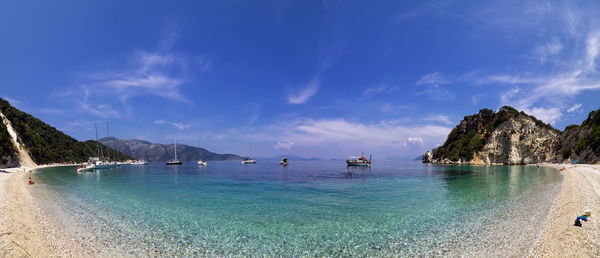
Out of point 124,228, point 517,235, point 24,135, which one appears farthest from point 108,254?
point 24,135

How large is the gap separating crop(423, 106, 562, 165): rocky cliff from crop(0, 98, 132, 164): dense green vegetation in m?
200

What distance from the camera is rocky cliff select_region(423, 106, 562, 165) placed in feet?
330

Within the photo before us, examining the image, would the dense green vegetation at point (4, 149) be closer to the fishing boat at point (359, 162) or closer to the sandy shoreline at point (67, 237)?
the sandy shoreline at point (67, 237)

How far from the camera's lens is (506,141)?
358ft

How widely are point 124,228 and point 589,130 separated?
11574cm

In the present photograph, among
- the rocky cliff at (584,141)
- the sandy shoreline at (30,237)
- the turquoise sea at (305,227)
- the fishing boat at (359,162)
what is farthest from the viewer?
the fishing boat at (359,162)

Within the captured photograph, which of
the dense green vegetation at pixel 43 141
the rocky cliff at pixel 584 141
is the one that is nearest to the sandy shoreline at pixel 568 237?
the rocky cliff at pixel 584 141

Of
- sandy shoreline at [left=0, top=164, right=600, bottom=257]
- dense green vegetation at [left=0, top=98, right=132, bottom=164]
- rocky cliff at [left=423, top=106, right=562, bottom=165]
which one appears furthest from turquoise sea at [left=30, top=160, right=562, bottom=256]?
dense green vegetation at [left=0, top=98, right=132, bottom=164]

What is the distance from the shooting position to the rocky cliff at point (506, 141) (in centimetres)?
A: 10044

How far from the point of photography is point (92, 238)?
12664mm

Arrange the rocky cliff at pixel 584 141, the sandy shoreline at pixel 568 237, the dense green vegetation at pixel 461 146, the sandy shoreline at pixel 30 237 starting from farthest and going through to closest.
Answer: the dense green vegetation at pixel 461 146
the rocky cliff at pixel 584 141
the sandy shoreline at pixel 30 237
the sandy shoreline at pixel 568 237

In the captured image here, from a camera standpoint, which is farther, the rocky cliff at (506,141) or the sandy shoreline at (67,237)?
the rocky cliff at (506,141)

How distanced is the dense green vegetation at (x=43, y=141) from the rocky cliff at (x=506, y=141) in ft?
657

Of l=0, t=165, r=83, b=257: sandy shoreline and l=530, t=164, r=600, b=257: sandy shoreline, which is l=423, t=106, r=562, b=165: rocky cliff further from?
l=0, t=165, r=83, b=257: sandy shoreline
